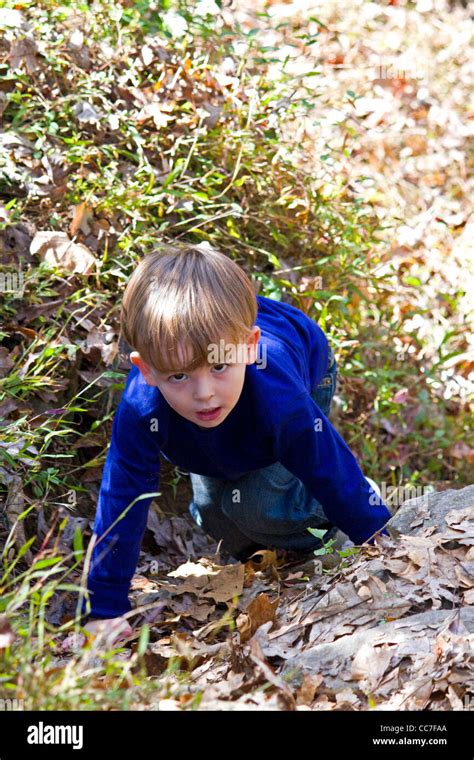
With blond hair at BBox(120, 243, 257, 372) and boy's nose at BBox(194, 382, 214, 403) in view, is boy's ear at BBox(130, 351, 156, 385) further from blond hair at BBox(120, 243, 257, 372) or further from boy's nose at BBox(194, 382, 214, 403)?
boy's nose at BBox(194, 382, 214, 403)

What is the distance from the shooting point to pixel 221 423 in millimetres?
3137

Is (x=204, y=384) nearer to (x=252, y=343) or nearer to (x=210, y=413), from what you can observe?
(x=210, y=413)

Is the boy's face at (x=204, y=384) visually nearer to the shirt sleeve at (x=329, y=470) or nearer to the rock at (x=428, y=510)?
the shirt sleeve at (x=329, y=470)

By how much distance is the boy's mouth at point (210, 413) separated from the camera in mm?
2818

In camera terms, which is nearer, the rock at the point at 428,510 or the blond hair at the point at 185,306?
the blond hair at the point at 185,306

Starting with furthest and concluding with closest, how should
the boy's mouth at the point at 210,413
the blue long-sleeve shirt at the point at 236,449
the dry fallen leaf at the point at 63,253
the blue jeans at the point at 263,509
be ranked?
the dry fallen leaf at the point at 63,253
the blue jeans at the point at 263,509
the blue long-sleeve shirt at the point at 236,449
the boy's mouth at the point at 210,413

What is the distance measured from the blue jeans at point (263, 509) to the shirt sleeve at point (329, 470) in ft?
1.27

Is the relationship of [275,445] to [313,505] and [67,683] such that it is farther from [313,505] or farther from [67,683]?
[67,683]

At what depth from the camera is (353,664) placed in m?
2.42

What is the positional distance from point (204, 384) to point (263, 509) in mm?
1022

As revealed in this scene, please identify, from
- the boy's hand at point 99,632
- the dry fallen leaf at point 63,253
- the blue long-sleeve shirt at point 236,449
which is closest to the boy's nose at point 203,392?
the blue long-sleeve shirt at point 236,449

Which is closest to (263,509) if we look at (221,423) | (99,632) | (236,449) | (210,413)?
(236,449)

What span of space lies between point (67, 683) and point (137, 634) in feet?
3.61

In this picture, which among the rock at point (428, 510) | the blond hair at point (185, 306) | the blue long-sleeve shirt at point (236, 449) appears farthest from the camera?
the rock at point (428, 510)
